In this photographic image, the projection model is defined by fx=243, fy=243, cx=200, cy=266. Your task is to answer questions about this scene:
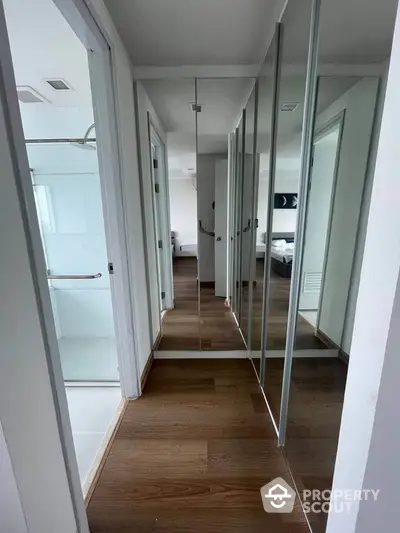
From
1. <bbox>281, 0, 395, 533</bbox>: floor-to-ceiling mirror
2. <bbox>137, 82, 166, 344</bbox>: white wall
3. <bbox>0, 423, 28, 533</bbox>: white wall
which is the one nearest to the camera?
<bbox>0, 423, 28, 533</bbox>: white wall

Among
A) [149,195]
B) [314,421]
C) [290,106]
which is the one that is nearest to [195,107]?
[149,195]

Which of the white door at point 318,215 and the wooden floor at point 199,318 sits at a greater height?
→ the white door at point 318,215

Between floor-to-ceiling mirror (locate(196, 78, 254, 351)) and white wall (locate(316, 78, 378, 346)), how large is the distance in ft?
4.29

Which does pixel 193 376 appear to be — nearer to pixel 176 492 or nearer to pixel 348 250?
pixel 176 492

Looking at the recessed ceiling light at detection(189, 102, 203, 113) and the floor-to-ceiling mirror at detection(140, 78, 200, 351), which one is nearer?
the recessed ceiling light at detection(189, 102, 203, 113)

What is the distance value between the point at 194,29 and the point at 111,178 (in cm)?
104

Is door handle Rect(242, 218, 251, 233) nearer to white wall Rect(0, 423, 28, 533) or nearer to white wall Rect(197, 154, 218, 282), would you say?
white wall Rect(197, 154, 218, 282)

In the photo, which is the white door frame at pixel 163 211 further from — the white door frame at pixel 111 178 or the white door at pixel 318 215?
the white door at pixel 318 215

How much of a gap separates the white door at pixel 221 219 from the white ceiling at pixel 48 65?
56.7 inches

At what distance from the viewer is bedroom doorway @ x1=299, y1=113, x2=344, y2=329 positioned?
97 centimetres

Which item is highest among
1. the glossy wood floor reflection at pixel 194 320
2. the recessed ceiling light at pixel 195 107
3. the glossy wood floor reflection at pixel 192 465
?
the recessed ceiling light at pixel 195 107

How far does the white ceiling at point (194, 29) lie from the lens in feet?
4.32

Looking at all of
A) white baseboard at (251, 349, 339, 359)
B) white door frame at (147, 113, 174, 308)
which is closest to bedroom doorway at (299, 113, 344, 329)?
white baseboard at (251, 349, 339, 359)

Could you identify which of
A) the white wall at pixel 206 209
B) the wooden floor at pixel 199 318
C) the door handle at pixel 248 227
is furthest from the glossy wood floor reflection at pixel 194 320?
the door handle at pixel 248 227
